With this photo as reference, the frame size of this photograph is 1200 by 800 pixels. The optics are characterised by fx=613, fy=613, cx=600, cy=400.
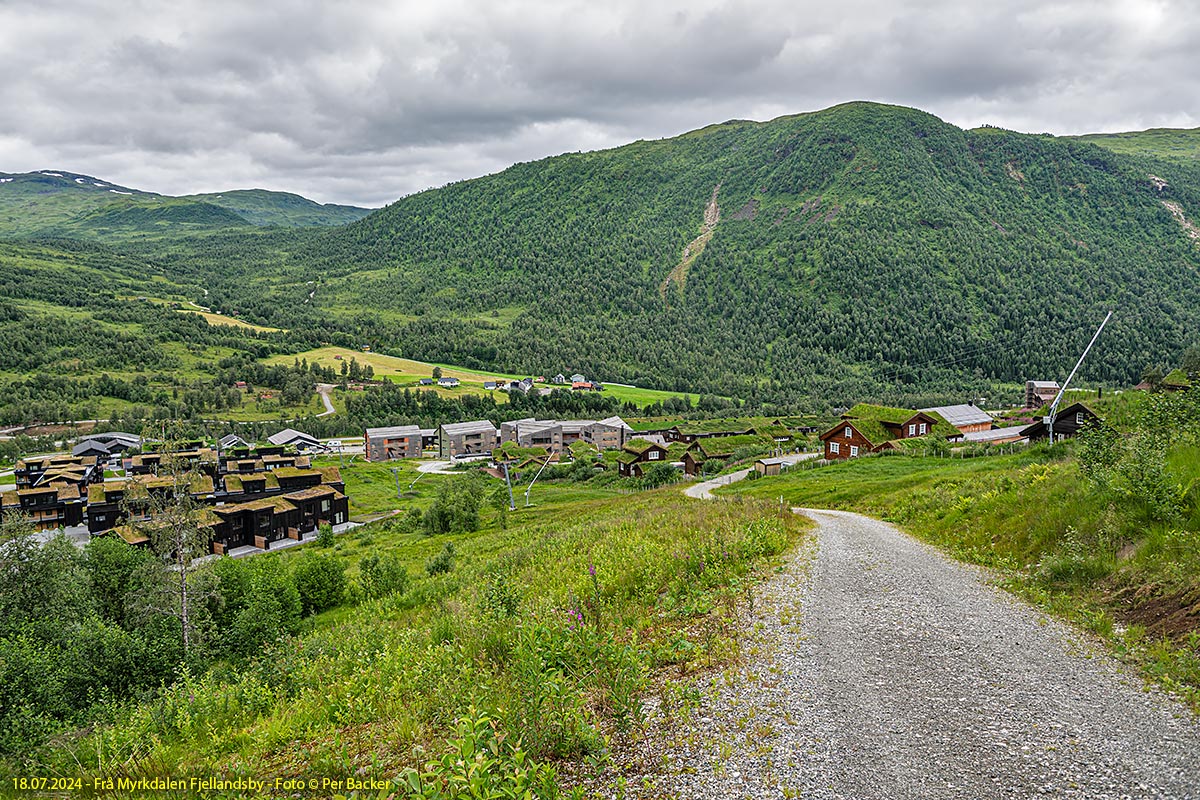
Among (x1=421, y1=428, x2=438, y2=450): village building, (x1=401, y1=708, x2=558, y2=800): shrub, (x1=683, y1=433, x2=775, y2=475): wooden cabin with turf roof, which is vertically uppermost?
(x1=401, y1=708, x2=558, y2=800): shrub

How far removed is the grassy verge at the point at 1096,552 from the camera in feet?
25.5

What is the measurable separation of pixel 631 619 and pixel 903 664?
3911 millimetres

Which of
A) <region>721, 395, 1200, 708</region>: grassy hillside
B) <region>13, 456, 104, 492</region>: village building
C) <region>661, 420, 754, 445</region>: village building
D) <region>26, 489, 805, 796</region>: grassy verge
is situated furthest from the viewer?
<region>661, 420, 754, 445</region>: village building

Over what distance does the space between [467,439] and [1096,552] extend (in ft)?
402

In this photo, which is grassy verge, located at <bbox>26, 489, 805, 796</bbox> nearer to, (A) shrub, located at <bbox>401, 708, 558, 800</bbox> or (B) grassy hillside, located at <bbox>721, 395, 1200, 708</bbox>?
(A) shrub, located at <bbox>401, 708, 558, 800</bbox>

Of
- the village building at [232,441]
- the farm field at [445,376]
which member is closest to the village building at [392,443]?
the village building at [232,441]

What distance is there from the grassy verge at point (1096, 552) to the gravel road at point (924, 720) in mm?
536

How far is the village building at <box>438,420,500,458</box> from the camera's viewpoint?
126 meters

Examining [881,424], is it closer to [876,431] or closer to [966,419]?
[876,431]

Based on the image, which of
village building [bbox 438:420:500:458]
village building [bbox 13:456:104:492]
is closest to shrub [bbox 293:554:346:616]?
village building [bbox 13:456:104:492]

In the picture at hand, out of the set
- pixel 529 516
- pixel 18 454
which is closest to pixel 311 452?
pixel 18 454

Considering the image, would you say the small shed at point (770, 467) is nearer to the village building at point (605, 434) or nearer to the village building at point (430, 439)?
the village building at point (605, 434)

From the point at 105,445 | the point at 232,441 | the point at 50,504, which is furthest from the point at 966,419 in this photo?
the point at 105,445

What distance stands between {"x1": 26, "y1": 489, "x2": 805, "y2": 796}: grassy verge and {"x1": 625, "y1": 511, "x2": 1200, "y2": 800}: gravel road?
2.83 feet
